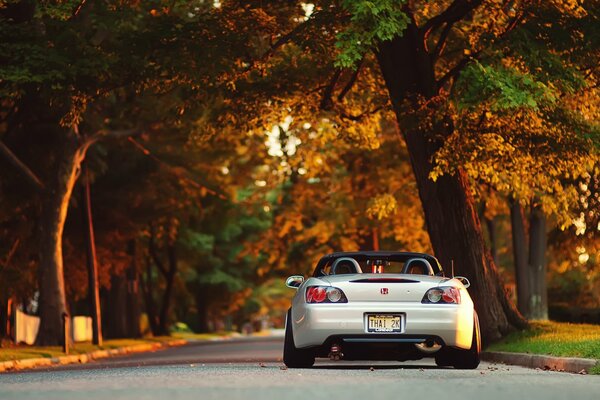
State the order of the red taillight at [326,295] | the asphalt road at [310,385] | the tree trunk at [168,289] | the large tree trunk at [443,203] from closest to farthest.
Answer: the asphalt road at [310,385] < the red taillight at [326,295] < the large tree trunk at [443,203] < the tree trunk at [168,289]

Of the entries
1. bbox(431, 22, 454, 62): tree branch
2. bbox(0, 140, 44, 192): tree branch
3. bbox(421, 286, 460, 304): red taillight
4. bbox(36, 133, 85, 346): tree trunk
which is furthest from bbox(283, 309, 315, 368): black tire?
bbox(36, 133, 85, 346): tree trunk

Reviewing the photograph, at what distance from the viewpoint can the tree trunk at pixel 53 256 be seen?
32.9 meters

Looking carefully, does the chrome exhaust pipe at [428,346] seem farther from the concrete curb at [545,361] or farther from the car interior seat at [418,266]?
the concrete curb at [545,361]

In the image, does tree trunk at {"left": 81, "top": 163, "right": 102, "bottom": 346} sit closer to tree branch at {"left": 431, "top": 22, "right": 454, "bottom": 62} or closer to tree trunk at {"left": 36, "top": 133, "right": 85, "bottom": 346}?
tree trunk at {"left": 36, "top": 133, "right": 85, "bottom": 346}

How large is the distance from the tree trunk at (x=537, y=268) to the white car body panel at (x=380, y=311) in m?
20.6

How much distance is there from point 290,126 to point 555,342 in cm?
1049

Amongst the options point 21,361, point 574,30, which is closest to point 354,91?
point 574,30

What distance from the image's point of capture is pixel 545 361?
15930 mm

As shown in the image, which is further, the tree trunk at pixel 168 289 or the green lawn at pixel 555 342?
the tree trunk at pixel 168 289

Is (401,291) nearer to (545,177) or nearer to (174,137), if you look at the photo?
(545,177)

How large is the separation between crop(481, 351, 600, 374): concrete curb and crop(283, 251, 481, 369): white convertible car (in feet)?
4.26

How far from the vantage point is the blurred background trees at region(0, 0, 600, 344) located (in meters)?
20.3

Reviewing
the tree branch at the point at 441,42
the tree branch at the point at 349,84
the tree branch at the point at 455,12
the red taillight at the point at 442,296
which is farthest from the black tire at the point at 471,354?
the tree branch at the point at 349,84

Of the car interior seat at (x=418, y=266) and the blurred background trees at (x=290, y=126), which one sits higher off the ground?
the blurred background trees at (x=290, y=126)
